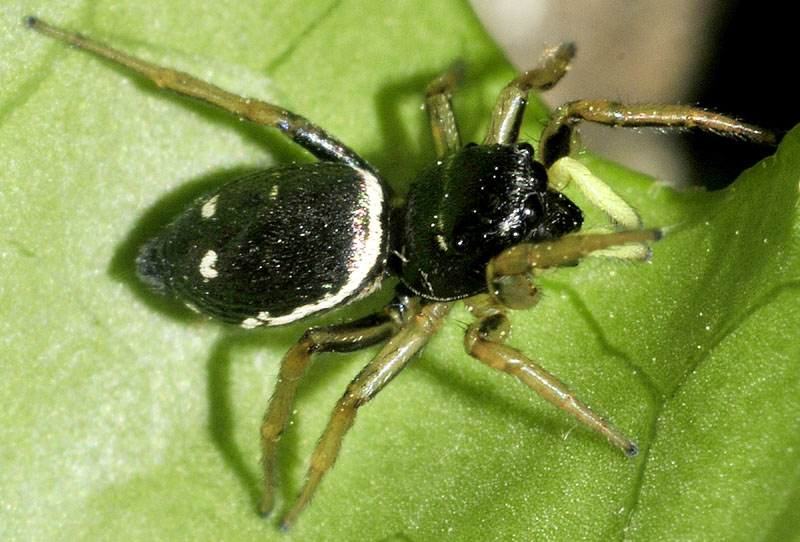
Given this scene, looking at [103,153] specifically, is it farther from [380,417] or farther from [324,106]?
[380,417]

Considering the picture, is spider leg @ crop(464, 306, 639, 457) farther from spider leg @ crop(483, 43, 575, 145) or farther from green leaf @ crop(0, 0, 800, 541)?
spider leg @ crop(483, 43, 575, 145)

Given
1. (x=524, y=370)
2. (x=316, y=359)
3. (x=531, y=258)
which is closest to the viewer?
(x=524, y=370)

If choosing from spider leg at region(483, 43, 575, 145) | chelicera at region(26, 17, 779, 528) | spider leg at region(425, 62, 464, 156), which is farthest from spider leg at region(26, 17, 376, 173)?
spider leg at region(483, 43, 575, 145)

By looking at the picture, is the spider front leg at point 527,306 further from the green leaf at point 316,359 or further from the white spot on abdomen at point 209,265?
the white spot on abdomen at point 209,265

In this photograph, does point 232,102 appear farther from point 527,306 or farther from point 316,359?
point 527,306

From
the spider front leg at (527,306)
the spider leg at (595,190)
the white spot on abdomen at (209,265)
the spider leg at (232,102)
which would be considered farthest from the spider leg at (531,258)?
→ the white spot on abdomen at (209,265)

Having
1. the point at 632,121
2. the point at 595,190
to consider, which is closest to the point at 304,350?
the point at 595,190
